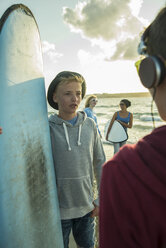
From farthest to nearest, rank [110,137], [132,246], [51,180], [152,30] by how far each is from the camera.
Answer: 1. [110,137]
2. [51,180]
3. [152,30]
4. [132,246]

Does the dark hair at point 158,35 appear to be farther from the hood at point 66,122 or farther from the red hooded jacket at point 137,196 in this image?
the hood at point 66,122

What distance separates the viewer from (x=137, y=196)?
0.48m

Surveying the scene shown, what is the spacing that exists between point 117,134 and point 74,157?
12.3 feet

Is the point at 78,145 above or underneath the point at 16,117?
underneath

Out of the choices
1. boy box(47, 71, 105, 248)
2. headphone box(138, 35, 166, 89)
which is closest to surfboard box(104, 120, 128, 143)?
boy box(47, 71, 105, 248)

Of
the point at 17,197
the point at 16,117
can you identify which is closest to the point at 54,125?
the point at 16,117

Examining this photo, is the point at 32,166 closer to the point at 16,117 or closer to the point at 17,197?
the point at 17,197

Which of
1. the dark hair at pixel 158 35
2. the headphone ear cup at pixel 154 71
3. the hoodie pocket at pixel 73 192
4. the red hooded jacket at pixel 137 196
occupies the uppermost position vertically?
the dark hair at pixel 158 35

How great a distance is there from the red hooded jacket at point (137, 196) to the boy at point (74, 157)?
1083 mm

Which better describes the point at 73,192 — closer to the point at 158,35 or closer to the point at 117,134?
the point at 158,35

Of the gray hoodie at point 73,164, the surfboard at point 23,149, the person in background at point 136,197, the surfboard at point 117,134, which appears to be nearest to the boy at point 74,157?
the gray hoodie at point 73,164

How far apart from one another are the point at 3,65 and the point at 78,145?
3.49 ft

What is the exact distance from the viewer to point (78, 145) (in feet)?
5.41

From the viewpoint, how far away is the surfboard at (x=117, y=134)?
5098mm
